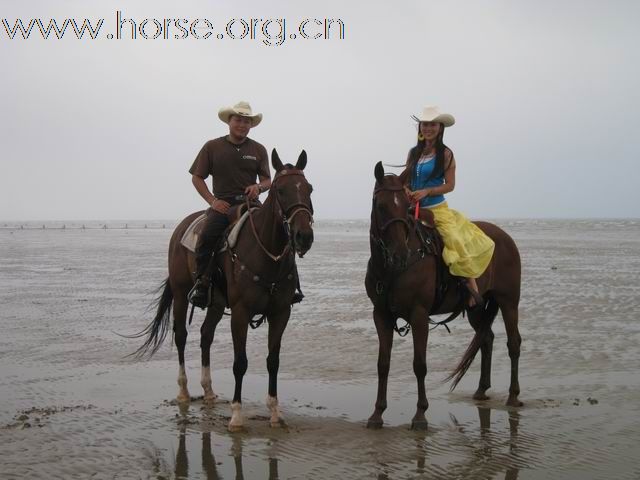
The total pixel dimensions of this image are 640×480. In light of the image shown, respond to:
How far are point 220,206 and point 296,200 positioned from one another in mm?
1512

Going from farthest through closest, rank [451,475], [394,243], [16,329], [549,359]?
[16,329] → [549,359] → [394,243] → [451,475]

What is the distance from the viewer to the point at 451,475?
4949 millimetres

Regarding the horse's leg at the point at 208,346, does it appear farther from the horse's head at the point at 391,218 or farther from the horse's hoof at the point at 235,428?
the horse's head at the point at 391,218

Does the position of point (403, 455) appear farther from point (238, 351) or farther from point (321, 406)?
point (238, 351)

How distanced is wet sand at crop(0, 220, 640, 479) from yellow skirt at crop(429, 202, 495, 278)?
1.55m

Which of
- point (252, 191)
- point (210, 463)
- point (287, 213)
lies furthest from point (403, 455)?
point (252, 191)

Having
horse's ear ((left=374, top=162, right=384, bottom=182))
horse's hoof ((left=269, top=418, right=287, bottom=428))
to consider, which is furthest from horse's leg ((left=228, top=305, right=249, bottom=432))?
horse's ear ((left=374, top=162, right=384, bottom=182))

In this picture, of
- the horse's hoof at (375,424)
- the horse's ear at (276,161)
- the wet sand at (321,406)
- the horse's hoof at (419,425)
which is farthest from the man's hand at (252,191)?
the horse's hoof at (419,425)

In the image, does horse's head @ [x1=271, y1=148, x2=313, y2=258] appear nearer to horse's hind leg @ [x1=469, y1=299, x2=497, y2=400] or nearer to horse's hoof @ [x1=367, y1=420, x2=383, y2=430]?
horse's hoof @ [x1=367, y1=420, x2=383, y2=430]

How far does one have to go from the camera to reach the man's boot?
6.93 meters

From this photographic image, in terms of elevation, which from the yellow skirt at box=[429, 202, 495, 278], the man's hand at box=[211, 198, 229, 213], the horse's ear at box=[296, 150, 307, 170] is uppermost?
the horse's ear at box=[296, 150, 307, 170]

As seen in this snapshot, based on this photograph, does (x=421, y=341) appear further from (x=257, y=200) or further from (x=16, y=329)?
(x=16, y=329)

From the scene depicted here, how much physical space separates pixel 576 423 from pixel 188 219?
513cm

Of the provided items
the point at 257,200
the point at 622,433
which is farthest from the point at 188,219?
the point at 622,433
